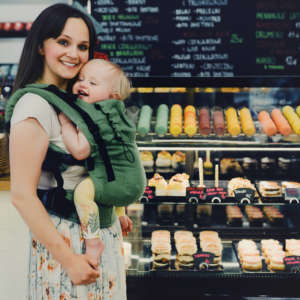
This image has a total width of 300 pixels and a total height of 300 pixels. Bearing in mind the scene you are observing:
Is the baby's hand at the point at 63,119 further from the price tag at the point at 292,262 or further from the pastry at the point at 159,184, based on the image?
the price tag at the point at 292,262

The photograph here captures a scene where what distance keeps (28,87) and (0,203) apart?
4.94ft

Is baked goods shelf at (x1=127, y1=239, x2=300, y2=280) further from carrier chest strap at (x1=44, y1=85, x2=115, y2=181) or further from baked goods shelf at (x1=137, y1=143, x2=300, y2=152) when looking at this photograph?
carrier chest strap at (x1=44, y1=85, x2=115, y2=181)

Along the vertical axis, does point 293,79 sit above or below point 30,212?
above

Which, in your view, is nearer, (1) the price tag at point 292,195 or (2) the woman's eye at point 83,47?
(2) the woman's eye at point 83,47

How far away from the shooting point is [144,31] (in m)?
2.91

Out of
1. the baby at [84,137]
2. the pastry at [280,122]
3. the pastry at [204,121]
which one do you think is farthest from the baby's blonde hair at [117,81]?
the pastry at [280,122]

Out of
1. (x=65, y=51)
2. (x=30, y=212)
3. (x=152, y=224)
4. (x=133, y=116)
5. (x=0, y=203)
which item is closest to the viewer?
(x=30, y=212)

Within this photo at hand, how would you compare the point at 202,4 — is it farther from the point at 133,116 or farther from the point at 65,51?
the point at 65,51

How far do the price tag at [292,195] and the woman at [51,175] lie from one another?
1449 mm

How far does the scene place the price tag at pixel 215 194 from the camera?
2.77m

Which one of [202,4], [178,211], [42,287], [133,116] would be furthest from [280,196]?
[42,287]

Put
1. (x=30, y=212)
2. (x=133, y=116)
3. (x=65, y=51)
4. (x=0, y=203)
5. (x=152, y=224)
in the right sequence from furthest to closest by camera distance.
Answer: (x=152, y=224)
(x=133, y=116)
(x=0, y=203)
(x=65, y=51)
(x=30, y=212)

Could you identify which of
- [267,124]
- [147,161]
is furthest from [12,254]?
[267,124]

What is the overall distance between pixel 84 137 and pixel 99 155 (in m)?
0.10
